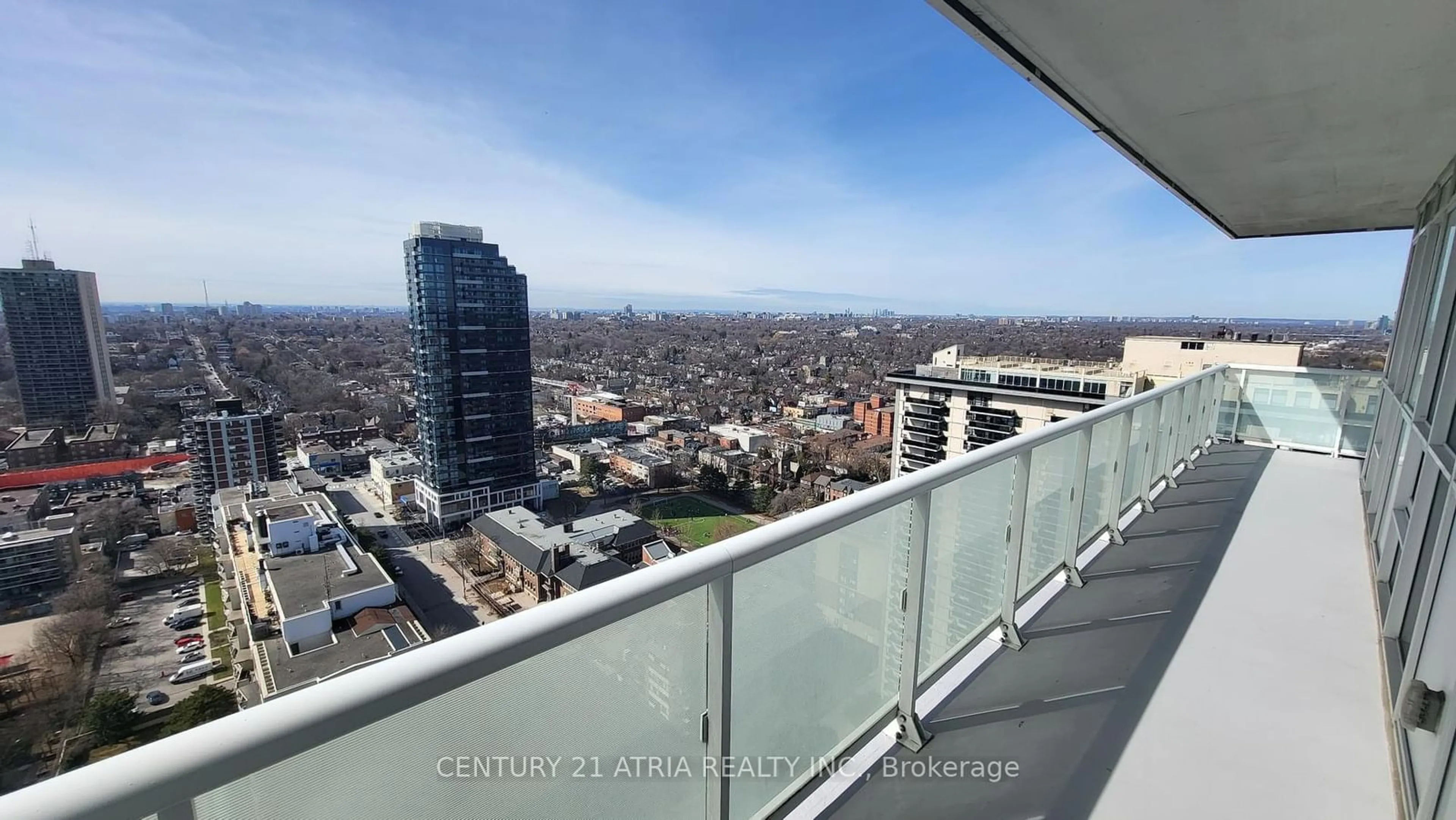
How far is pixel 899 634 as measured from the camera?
1.52 m

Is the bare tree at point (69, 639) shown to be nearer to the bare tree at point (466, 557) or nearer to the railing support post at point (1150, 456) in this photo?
the bare tree at point (466, 557)

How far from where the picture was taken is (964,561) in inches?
69.7

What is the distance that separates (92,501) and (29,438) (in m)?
7.49

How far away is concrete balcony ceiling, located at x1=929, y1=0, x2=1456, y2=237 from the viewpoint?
61.1 inches

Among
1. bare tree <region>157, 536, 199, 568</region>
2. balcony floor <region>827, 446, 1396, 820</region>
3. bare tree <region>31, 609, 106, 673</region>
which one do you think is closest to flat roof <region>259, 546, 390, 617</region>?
bare tree <region>31, 609, 106, 673</region>

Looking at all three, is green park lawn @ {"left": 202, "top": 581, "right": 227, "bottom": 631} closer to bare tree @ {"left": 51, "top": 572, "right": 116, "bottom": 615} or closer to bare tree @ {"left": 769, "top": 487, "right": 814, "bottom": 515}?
bare tree @ {"left": 51, "top": 572, "right": 116, "bottom": 615}

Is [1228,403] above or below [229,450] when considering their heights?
above

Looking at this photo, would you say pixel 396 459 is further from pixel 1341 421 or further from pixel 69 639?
pixel 1341 421

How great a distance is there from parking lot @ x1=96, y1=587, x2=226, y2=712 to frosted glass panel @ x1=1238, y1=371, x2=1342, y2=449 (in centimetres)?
1856

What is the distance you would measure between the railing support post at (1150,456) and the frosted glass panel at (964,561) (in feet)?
6.38

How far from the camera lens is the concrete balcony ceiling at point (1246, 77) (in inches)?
61.1

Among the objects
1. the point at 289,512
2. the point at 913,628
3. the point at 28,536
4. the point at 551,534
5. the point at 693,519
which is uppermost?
the point at 913,628

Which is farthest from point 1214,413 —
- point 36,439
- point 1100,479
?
point 36,439

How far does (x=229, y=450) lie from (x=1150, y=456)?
32.0 m
